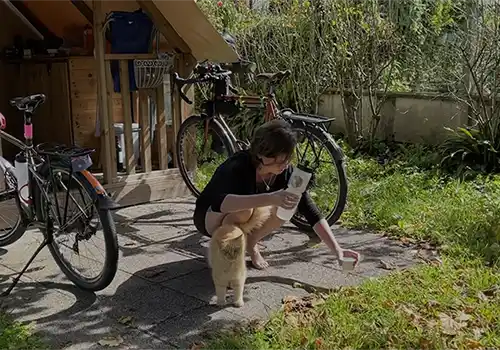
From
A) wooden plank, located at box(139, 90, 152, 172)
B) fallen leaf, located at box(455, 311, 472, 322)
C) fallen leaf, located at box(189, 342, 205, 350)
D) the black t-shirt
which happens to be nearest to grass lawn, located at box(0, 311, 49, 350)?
fallen leaf, located at box(189, 342, 205, 350)

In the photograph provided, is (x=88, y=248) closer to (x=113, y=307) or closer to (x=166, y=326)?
(x=113, y=307)

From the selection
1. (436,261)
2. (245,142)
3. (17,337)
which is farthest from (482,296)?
(245,142)

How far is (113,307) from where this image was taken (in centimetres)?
319

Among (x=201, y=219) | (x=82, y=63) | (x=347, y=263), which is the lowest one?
(x=347, y=263)

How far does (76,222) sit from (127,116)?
189 cm

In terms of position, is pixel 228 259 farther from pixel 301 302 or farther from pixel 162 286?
pixel 162 286

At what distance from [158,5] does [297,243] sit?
2.24 metres

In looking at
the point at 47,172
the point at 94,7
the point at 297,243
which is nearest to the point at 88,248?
the point at 47,172

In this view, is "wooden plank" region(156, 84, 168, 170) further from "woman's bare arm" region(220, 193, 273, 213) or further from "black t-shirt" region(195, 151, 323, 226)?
"woman's bare arm" region(220, 193, 273, 213)

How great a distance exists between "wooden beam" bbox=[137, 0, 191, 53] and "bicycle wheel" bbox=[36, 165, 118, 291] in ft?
6.81

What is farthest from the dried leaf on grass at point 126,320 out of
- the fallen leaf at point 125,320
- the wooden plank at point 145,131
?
the wooden plank at point 145,131

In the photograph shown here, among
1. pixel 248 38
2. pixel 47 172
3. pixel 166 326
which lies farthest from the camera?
pixel 248 38

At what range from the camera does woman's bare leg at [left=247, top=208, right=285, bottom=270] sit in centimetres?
340

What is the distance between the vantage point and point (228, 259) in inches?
118
